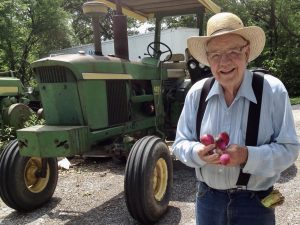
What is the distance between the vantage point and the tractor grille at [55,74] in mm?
4418

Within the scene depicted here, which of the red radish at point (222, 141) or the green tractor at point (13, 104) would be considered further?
the green tractor at point (13, 104)

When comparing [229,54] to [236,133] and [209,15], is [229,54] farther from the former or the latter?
[209,15]

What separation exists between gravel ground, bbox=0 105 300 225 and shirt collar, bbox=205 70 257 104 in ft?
7.59

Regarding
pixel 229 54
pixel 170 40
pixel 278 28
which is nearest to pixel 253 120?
pixel 229 54

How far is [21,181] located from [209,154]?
3288 millimetres

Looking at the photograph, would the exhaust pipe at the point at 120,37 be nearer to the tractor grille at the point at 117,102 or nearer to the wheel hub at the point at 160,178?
the tractor grille at the point at 117,102

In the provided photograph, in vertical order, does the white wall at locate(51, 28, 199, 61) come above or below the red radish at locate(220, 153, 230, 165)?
below

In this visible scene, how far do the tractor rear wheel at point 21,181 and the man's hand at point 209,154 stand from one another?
321 cm

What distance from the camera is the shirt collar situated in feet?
6.40

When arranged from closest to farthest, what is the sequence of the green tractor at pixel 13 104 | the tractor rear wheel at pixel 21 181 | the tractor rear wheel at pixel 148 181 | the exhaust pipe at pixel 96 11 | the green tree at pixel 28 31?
the tractor rear wheel at pixel 148 181 < the tractor rear wheel at pixel 21 181 < the exhaust pipe at pixel 96 11 < the green tractor at pixel 13 104 < the green tree at pixel 28 31

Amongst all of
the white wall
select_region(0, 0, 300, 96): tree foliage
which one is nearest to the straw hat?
the white wall

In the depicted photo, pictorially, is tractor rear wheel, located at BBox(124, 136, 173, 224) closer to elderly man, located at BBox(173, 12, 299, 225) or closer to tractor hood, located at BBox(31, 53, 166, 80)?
tractor hood, located at BBox(31, 53, 166, 80)

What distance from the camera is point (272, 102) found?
75.6 inches

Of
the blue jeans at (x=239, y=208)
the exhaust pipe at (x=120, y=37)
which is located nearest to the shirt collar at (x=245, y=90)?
the blue jeans at (x=239, y=208)
